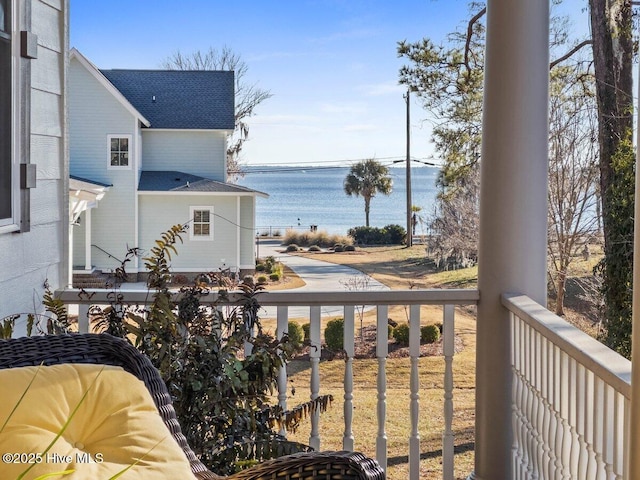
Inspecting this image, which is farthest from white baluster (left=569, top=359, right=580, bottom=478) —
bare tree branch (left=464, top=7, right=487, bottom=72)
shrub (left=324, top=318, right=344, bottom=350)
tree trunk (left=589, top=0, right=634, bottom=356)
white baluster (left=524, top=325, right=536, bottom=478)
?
bare tree branch (left=464, top=7, right=487, bottom=72)

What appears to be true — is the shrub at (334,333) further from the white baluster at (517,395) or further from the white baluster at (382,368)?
the white baluster at (517,395)

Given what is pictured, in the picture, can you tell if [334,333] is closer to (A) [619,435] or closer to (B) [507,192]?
(B) [507,192]

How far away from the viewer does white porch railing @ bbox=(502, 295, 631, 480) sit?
4.86ft

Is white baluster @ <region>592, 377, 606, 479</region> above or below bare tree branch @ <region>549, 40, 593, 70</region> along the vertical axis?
below

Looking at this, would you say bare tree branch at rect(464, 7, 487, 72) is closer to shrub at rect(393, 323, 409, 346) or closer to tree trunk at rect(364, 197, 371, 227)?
tree trunk at rect(364, 197, 371, 227)

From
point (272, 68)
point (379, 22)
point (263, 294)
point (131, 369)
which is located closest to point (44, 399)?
point (131, 369)

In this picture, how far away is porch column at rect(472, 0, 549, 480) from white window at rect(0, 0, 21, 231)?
158 centimetres

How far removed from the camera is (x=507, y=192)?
2.47m

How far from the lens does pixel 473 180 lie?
5.13m

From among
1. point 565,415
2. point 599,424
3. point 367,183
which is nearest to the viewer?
point 599,424

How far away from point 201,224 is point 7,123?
315 cm

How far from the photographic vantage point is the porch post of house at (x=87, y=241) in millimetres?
4773

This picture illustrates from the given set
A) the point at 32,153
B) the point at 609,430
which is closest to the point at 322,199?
the point at 32,153

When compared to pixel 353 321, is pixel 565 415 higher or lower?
lower
